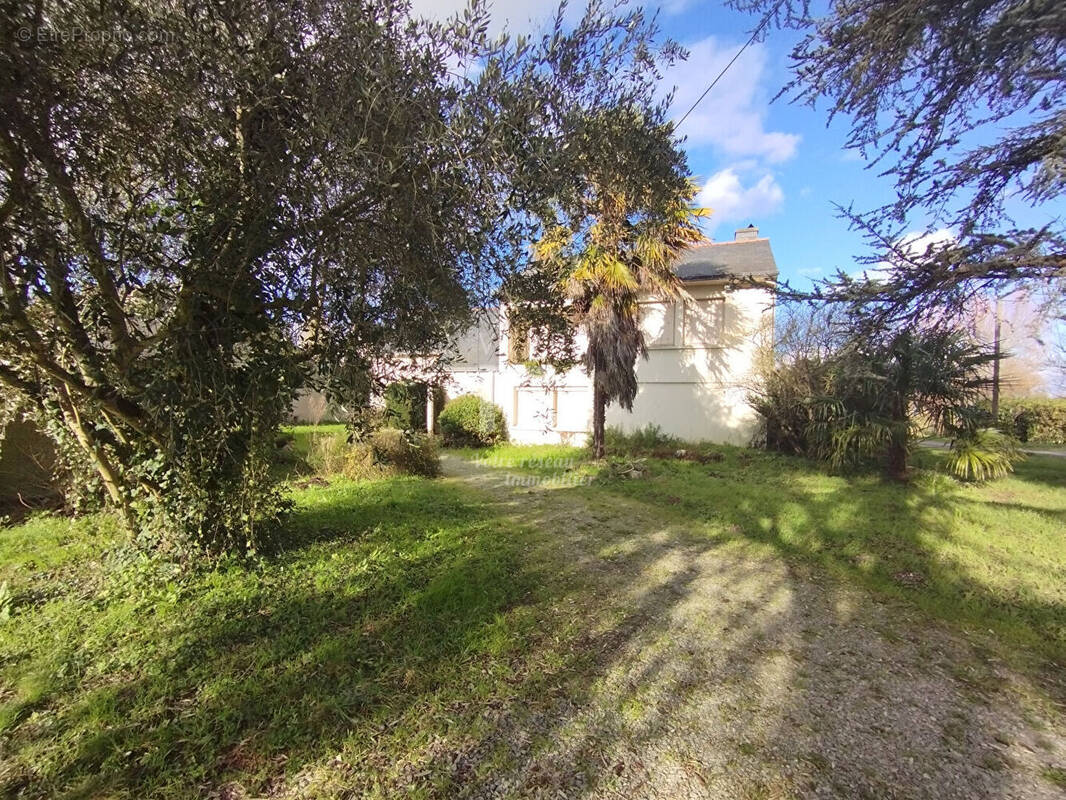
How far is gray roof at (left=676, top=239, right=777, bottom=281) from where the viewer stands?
45.9ft

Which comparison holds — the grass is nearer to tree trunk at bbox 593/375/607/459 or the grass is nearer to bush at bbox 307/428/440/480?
tree trunk at bbox 593/375/607/459

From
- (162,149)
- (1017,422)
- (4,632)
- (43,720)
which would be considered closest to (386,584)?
(43,720)

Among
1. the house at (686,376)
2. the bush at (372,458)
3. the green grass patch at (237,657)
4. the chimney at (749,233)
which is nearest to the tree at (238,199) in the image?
the green grass patch at (237,657)

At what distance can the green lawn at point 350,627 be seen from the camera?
236 cm

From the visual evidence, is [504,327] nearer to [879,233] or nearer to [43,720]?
[879,233]

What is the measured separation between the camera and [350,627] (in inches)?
140

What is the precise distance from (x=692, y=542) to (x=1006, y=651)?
286 cm

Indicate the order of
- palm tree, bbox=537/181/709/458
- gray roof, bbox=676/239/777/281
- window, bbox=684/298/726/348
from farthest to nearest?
gray roof, bbox=676/239/777/281 → window, bbox=684/298/726/348 → palm tree, bbox=537/181/709/458

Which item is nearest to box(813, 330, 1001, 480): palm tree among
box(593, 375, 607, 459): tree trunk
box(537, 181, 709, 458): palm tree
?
box(537, 181, 709, 458): palm tree

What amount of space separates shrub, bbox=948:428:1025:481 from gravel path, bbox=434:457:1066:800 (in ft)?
22.7

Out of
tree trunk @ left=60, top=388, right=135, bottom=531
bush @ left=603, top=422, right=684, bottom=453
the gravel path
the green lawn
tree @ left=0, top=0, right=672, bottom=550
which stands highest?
tree @ left=0, top=0, right=672, bottom=550

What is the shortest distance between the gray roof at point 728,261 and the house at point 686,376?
0.03 m

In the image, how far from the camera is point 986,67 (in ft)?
11.1

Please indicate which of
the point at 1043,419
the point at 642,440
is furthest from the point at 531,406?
the point at 1043,419
